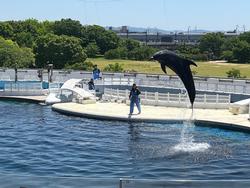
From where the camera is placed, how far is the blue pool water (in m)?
15.1

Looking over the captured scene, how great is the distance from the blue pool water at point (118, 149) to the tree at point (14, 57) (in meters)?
39.4

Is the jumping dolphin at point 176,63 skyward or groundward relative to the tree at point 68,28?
groundward

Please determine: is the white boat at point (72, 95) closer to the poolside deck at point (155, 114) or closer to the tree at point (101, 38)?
the poolside deck at point (155, 114)

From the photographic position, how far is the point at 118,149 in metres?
18.5

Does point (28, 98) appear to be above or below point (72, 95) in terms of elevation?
below

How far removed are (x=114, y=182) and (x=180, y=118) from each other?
18.0m

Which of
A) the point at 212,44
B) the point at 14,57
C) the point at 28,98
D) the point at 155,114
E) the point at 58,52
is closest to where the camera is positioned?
the point at 155,114

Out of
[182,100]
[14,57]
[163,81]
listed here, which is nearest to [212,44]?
[14,57]

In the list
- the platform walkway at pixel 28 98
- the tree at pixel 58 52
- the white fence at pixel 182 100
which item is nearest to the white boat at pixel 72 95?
the platform walkway at pixel 28 98

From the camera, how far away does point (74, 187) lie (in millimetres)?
7449

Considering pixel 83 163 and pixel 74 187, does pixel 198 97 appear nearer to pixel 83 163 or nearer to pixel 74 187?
pixel 83 163

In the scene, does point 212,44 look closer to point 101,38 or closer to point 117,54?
point 101,38

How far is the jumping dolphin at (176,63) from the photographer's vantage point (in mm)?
16188

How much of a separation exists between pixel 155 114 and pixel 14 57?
1666 inches
